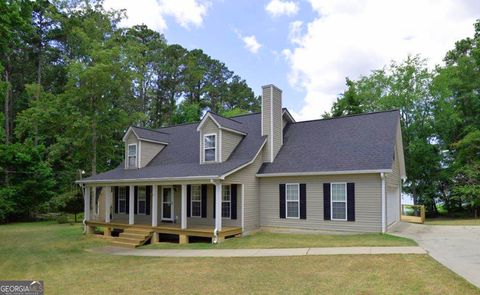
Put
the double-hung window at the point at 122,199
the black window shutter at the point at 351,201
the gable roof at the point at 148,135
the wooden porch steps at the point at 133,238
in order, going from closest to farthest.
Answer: the black window shutter at the point at 351,201 → the wooden porch steps at the point at 133,238 → the gable roof at the point at 148,135 → the double-hung window at the point at 122,199

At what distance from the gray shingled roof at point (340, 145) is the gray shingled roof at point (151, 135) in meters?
7.59

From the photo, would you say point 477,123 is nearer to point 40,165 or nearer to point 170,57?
point 170,57

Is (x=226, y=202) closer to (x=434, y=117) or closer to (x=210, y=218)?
(x=210, y=218)

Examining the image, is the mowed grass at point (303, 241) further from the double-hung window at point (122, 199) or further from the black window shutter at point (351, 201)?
the double-hung window at point (122, 199)

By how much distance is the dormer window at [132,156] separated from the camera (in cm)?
2069

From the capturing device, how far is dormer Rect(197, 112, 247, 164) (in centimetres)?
1730

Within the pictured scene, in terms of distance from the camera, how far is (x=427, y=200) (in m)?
29.8

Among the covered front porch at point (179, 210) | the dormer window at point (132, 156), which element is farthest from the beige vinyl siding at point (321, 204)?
the dormer window at point (132, 156)

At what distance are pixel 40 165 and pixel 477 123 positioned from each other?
36313 mm

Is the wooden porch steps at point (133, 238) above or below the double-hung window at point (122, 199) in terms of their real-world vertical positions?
below

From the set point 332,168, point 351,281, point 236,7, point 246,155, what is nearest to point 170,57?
point 236,7

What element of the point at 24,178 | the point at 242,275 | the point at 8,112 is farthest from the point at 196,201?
the point at 8,112

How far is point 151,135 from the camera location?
21.5 m

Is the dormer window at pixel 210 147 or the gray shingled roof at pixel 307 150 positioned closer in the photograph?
the gray shingled roof at pixel 307 150
